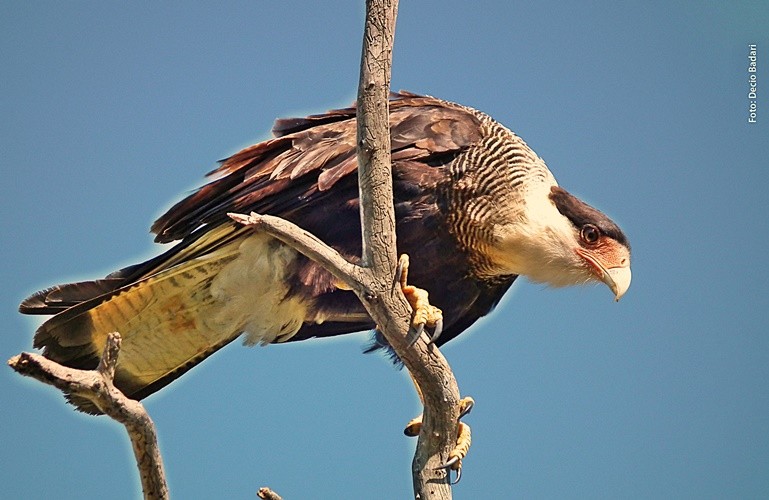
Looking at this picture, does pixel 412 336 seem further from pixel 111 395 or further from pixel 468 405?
pixel 111 395

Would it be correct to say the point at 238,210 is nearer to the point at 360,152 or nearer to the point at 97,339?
the point at 97,339

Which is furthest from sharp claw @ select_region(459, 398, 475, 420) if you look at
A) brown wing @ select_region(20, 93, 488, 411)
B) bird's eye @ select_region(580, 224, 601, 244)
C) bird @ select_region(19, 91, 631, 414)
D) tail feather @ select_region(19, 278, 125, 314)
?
tail feather @ select_region(19, 278, 125, 314)

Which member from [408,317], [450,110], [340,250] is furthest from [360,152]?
[450,110]

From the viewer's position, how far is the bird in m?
4.00

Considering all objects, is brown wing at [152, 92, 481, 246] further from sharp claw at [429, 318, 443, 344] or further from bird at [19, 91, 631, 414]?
sharp claw at [429, 318, 443, 344]

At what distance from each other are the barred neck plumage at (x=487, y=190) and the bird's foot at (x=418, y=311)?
586 millimetres

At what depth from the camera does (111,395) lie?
8.80 feet

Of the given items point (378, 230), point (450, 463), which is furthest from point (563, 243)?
point (378, 230)

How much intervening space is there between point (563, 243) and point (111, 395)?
214 centimetres

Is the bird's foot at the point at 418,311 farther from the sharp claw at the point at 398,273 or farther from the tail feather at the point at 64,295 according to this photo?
the tail feather at the point at 64,295

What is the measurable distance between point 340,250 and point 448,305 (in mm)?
590

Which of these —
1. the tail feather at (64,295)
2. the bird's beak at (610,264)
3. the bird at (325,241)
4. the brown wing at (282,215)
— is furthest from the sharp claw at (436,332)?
the tail feather at (64,295)

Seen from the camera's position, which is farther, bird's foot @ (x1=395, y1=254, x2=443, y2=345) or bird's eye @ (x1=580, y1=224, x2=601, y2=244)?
bird's eye @ (x1=580, y1=224, x2=601, y2=244)

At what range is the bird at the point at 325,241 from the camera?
400 cm
